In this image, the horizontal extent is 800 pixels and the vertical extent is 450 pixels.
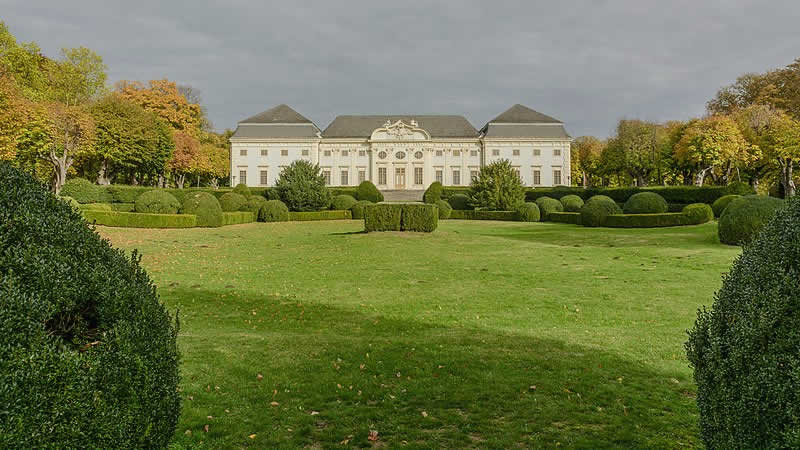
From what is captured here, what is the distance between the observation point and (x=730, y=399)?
7.64ft

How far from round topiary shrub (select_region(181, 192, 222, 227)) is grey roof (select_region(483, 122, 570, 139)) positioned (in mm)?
45708

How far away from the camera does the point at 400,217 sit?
20906mm

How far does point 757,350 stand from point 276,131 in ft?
228

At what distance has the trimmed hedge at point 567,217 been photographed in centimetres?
3094

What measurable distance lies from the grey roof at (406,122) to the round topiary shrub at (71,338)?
67.6m

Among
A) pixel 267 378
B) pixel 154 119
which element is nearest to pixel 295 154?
pixel 154 119

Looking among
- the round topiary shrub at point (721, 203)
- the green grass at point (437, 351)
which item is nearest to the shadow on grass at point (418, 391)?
the green grass at point (437, 351)

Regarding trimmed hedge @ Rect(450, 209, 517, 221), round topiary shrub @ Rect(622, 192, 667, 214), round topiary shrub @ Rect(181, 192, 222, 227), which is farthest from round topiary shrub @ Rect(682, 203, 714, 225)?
round topiary shrub @ Rect(181, 192, 222, 227)

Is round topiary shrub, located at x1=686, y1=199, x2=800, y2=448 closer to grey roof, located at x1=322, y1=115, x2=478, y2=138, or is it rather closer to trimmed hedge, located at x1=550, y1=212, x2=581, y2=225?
trimmed hedge, located at x1=550, y1=212, x2=581, y2=225

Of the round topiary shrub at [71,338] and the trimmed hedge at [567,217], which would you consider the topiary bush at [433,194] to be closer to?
the trimmed hedge at [567,217]

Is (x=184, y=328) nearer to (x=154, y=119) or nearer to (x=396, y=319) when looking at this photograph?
(x=396, y=319)

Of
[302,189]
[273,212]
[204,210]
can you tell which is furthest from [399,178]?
[204,210]

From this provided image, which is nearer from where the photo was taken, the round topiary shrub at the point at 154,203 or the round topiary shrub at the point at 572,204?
the round topiary shrub at the point at 154,203

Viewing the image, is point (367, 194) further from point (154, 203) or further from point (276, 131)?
point (276, 131)
